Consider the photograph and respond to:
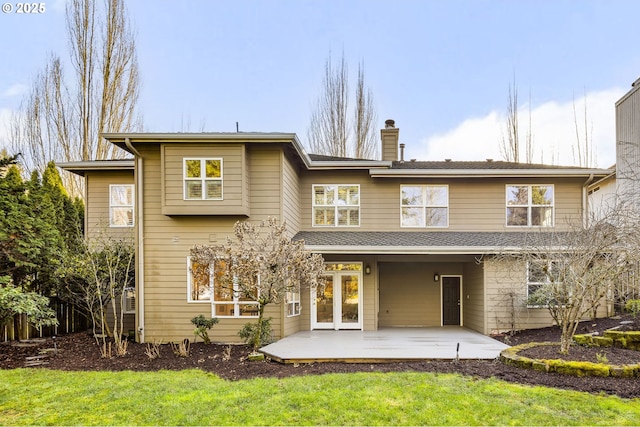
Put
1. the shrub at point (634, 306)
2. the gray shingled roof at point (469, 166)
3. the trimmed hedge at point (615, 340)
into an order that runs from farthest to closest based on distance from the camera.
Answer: the gray shingled roof at point (469, 166) < the shrub at point (634, 306) < the trimmed hedge at point (615, 340)

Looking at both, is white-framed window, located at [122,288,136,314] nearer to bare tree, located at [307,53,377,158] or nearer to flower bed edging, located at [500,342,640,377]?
flower bed edging, located at [500,342,640,377]

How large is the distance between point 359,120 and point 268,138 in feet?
44.6

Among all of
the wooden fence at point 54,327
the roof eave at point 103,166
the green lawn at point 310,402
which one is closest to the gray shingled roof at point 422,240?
the green lawn at point 310,402

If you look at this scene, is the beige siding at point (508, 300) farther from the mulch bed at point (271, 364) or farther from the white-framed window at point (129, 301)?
the white-framed window at point (129, 301)

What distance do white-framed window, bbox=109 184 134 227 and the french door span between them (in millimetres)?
6322

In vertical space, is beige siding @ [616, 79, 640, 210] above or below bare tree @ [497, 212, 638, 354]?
above

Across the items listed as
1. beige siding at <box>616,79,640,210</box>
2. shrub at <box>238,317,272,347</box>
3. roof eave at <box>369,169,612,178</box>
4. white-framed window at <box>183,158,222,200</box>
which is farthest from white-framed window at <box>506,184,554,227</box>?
white-framed window at <box>183,158,222,200</box>

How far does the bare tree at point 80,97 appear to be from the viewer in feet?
61.6

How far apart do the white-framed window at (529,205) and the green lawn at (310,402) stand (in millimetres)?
8262

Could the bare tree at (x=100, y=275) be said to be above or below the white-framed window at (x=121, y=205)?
below

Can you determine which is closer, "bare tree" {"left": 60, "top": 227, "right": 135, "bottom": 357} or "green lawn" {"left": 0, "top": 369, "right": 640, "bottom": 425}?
"green lawn" {"left": 0, "top": 369, "right": 640, "bottom": 425}

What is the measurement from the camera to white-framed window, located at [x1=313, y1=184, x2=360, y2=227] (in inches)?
539

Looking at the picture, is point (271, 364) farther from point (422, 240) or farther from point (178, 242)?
point (422, 240)

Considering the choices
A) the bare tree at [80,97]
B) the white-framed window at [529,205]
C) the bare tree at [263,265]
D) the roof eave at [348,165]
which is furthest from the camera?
the bare tree at [80,97]
